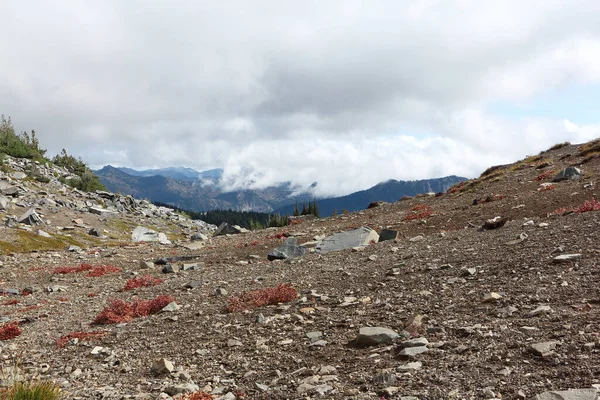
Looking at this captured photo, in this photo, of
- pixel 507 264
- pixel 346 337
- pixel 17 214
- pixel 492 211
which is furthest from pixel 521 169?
pixel 17 214

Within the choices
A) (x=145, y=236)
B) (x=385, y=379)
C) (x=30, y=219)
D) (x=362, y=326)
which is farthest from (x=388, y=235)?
(x=30, y=219)

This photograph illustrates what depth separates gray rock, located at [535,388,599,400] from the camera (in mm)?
5297

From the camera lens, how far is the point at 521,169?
5188cm

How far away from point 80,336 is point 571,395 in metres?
13.4

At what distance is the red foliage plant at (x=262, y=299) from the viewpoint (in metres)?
14.2

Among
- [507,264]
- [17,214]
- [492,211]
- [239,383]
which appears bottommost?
[239,383]

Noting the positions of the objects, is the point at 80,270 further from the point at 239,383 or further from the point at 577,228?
the point at 577,228

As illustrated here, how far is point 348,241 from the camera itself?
26.1 metres

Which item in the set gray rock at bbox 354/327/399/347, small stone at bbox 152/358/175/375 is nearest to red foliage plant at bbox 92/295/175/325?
A: small stone at bbox 152/358/175/375

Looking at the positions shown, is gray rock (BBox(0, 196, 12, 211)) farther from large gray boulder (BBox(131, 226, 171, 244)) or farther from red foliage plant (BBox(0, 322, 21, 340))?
red foliage plant (BBox(0, 322, 21, 340))

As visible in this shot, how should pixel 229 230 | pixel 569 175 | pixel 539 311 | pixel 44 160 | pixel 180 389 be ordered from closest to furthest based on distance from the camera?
pixel 180 389
pixel 539 311
pixel 569 175
pixel 229 230
pixel 44 160

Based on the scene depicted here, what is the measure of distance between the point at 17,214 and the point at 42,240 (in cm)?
1596

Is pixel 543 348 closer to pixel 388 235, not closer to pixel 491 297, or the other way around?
pixel 491 297

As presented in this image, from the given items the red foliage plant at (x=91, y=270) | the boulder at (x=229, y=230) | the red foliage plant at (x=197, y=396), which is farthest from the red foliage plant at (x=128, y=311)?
the boulder at (x=229, y=230)
